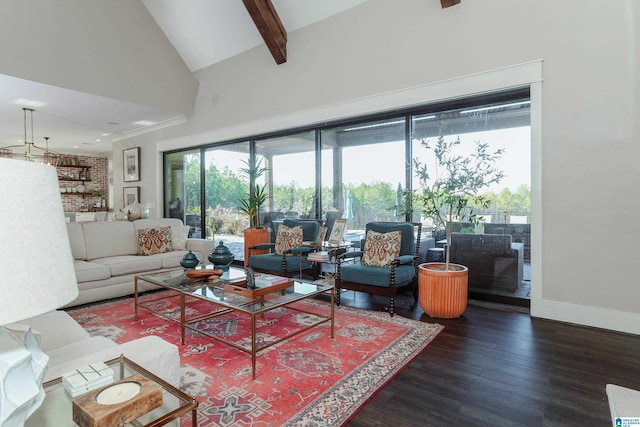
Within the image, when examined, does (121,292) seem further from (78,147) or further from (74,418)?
(78,147)

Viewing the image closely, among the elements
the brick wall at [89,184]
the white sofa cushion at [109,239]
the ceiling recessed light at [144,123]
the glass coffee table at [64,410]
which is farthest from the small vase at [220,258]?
the brick wall at [89,184]

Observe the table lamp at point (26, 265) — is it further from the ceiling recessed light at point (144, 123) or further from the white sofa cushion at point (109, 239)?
the ceiling recessed light at point (144, 123)

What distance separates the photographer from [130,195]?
884 centimetres

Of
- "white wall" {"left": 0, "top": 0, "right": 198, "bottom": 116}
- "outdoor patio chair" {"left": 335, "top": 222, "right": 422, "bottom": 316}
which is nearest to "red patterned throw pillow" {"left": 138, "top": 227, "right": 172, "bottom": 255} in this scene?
"white wall" {"left": 0, "top": 0, "right": 198, "bottom": 116}

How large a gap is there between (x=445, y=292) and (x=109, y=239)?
431 cm

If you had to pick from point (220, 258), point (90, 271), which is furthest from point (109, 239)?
point (220, 258)

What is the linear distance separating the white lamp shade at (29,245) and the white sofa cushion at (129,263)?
13.3 ft

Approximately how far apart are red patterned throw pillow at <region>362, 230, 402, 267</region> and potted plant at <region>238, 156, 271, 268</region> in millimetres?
2298

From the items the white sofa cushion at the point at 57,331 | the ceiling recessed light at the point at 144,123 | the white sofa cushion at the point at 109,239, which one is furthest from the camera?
the ceiling recessed light at the point at 144,123

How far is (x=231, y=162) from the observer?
23.0 ft

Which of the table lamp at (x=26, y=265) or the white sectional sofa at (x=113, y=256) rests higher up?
the table lamp at (x=26, y=265)

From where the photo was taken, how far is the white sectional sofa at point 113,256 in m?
4.07

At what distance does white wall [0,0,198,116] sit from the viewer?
4.74m

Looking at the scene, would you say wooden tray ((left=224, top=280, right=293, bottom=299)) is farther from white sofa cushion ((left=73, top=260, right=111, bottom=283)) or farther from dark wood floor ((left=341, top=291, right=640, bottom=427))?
white sofa cushion ((left=73, top=260, right=111, bottom=283))
